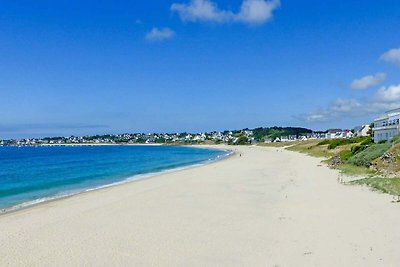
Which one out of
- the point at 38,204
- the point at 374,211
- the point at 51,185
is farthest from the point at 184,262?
the point at 51,185

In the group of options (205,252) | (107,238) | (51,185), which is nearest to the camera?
(205,252)

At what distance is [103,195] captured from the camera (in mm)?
24438

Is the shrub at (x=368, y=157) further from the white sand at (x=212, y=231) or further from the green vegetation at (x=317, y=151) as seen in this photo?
the green vegetation at (x=317, y=151)

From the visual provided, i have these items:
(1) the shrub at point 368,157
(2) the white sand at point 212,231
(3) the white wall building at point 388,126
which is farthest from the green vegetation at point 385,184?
(3) the white wall building at point 388,126

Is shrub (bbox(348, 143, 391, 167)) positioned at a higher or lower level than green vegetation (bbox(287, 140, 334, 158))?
higher

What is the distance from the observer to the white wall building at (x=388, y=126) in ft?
164

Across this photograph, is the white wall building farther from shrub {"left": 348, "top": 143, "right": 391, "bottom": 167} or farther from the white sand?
the white sand

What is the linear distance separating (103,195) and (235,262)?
15753 millimetres

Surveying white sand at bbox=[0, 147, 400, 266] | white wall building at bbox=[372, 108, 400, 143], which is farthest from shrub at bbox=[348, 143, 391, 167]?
white wall building at bbox=[372, 108, 400, 143]

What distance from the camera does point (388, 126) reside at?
52062 millimetres

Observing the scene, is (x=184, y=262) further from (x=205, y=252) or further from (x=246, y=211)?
(x=246, y=211)

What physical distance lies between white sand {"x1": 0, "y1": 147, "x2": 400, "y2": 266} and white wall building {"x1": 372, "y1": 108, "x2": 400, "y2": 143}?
33.0m

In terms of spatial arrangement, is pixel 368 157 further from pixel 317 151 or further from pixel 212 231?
pixel 317 151

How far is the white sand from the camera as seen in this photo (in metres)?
10.5
